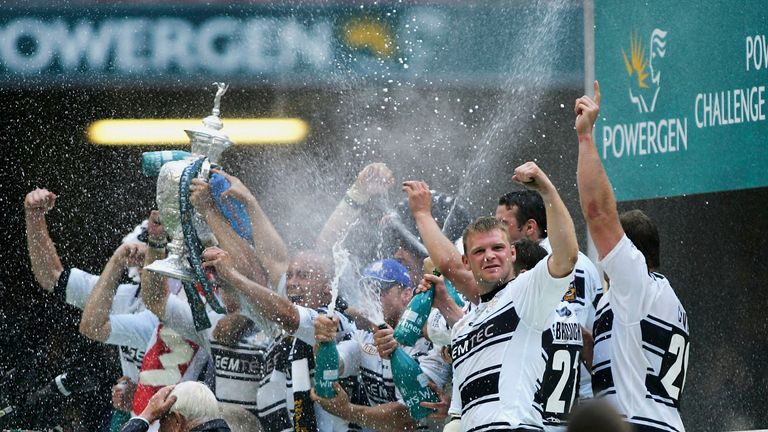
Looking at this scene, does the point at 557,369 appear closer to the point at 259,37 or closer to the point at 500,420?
the point at 500,420

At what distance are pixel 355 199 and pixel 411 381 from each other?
1268 millimetres

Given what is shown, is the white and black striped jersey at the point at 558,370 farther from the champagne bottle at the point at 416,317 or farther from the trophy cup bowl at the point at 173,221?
the trophy cup bowl at the point at 173,221

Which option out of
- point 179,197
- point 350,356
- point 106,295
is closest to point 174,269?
point 179,197

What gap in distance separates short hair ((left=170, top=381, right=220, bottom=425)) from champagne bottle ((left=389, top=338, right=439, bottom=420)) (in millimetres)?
933

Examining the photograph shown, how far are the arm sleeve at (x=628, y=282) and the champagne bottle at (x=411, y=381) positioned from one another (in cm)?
142

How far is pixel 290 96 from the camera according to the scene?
912 cm

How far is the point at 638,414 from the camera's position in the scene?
5.10m

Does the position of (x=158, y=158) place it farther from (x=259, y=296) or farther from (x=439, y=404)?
(x=439, y=404)

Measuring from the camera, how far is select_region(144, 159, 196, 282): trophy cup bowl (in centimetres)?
642

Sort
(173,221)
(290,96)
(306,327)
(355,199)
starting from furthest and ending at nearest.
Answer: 1. (290,96)
2. (355,199)
3. (306,327)
4. (173,221)

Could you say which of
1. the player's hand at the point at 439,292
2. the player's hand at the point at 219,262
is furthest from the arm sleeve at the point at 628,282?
the player's hand at the point at 219,262

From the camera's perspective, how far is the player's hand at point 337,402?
6.62 meters

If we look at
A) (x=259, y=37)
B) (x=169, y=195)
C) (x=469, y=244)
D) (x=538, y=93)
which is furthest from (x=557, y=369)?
(x=259, y=37)

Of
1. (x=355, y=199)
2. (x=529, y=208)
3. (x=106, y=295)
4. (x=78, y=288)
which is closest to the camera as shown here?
(x=529, y=208)
